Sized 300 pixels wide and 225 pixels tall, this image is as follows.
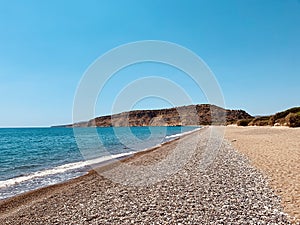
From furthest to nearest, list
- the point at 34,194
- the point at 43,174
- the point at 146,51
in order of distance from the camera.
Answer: the point at 43,174, the point at 146,51, the point at 34,194

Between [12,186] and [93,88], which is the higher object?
[93,88]

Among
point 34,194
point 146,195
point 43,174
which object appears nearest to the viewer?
point 146,195

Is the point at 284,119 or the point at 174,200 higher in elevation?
the point at 284,119

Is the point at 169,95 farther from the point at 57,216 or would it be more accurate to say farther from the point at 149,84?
the point at 57,216

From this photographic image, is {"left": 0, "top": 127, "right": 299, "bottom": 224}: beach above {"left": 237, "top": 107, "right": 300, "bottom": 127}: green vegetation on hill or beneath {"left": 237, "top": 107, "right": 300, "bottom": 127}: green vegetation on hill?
beneath

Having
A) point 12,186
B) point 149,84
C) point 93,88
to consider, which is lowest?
point 12,186

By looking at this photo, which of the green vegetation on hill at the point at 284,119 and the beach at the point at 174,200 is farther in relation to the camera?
the green vegetation on hill at the point at 284,119

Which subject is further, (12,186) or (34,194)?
(12,186)

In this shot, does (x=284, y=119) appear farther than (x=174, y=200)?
Yes

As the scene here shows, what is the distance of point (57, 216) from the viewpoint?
26.2ft

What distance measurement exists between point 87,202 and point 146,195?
2.03 m

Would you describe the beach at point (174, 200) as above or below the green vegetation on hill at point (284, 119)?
below

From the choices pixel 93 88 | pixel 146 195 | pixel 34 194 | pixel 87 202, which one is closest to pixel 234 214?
pixel 146 195

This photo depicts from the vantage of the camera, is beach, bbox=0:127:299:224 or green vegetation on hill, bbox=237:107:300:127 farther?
green vegetation on hill, bbox=237:107:300:127
